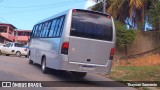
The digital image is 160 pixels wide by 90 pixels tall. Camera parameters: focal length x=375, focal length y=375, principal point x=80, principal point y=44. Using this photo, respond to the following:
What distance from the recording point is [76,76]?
A: 17.8 m

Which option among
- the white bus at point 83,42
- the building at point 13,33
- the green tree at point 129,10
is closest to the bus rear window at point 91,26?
the white bus at point 83,42

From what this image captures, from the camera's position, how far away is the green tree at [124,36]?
29734 millimetres

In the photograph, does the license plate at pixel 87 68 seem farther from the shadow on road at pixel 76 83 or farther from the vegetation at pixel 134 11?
the vegetation at pixel 134 11

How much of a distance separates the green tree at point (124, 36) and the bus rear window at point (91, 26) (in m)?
14.3

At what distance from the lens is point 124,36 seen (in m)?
29.9

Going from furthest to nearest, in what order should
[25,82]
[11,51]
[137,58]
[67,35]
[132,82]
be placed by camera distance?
[11,51] < [137,58] < [132,82] < [67,35] < [25,82]

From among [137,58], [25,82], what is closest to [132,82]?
[25,82]

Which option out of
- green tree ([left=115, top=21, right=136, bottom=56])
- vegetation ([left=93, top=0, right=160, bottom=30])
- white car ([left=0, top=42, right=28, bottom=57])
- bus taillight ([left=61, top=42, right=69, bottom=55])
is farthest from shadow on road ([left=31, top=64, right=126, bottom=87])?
white car ([left=0, top=42, right=28, bottom=57])

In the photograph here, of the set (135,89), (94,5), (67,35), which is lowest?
(135,89)

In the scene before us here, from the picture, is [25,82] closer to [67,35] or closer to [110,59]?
[67,35]

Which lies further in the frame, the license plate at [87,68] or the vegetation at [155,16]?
the vegetation at [155,16]

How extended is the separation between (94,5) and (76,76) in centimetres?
2068

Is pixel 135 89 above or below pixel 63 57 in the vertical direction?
below

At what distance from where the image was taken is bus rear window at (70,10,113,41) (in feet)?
48.9
